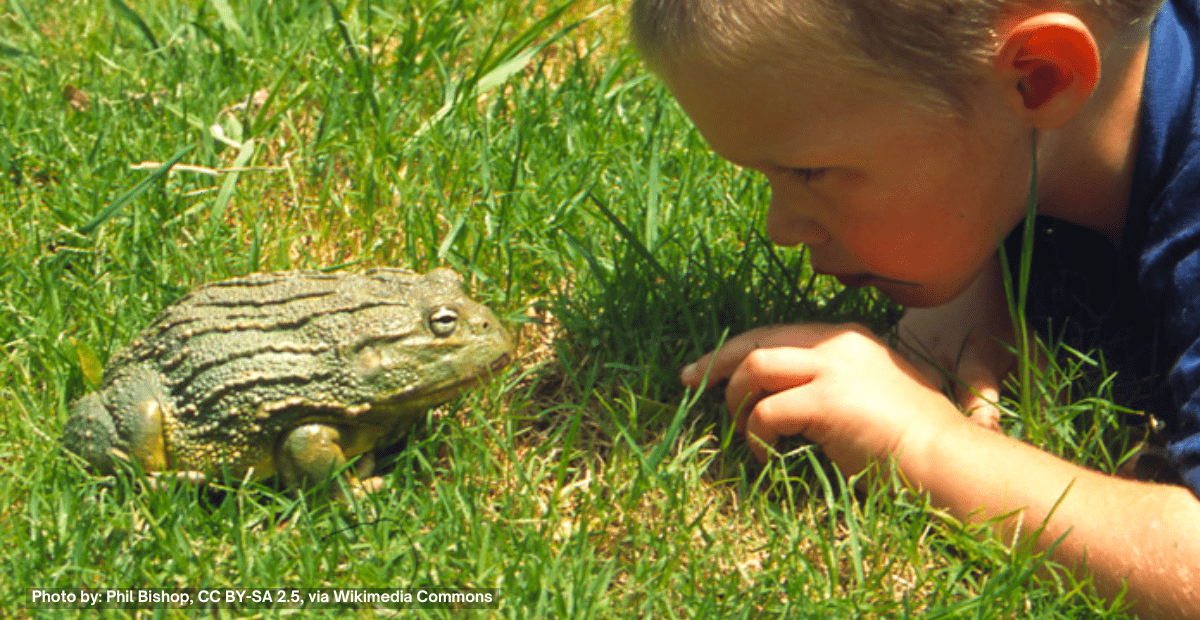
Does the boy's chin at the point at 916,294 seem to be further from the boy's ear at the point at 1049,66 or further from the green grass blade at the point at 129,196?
the green grass blade at the point at 129,196

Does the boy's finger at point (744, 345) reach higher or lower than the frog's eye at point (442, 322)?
lower

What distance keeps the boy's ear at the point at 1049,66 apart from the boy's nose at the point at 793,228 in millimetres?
493

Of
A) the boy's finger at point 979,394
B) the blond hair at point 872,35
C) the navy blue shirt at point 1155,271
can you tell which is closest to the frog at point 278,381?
the blond hair at point 872,35

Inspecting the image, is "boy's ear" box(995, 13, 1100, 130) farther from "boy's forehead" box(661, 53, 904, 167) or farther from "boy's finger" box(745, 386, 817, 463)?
"boy's finger" box(745, 386, 817, 463)

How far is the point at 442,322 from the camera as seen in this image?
266 centimetres

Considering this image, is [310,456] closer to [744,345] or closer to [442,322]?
[442,322]

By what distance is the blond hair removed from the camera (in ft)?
7.66

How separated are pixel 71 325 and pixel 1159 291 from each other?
265 centimetres

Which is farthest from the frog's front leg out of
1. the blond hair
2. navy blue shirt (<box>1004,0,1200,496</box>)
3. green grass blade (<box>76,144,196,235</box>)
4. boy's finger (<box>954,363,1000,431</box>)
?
navy blue shirt (<box>1004,0,1200,496</box>)

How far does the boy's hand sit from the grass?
0.09 meters

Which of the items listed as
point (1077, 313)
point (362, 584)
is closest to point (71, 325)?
point (362, 584)

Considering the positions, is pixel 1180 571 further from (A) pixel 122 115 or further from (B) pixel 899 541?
(A) pixel 122 115

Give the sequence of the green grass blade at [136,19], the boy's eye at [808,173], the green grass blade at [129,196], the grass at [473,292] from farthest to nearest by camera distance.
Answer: the green grass blade at [136,19] → the green grass blade at [129,196] → the boy's eye at [808,173] → the grass at [473,292]

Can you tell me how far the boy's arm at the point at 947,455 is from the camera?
230 centimetres
